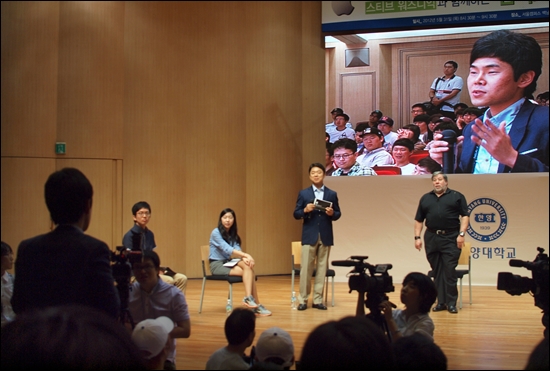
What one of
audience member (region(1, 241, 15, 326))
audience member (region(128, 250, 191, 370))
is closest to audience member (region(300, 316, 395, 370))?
audience member (region(128, 250, 191, 370))

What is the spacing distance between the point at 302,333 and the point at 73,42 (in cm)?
495

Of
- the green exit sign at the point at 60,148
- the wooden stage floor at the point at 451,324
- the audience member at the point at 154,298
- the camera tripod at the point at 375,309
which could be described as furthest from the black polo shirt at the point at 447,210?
the green exit sign at the point at 60,148

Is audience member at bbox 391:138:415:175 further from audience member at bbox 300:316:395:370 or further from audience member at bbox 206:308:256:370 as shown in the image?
audience member at bbox 300:316:395:370

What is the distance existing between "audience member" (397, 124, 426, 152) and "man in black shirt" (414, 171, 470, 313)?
4.63 feet

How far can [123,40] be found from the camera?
7.57 m

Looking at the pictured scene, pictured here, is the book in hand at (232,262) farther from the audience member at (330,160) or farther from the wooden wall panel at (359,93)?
the wooden wall panel at (359,93)

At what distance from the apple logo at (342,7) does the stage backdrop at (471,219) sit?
6.39 feet

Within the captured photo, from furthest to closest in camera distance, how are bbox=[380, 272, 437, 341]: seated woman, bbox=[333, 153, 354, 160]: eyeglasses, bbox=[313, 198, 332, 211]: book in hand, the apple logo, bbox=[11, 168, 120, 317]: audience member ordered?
bbox=[333, 153, 354, 160]: eyeglasses, the apple logo, bbox=[313, 198, 332, 211]: book in hand, bbox=[380, 272, 437, 341]: seated woman, bbox=[11, 168, 120, 317]: audience member

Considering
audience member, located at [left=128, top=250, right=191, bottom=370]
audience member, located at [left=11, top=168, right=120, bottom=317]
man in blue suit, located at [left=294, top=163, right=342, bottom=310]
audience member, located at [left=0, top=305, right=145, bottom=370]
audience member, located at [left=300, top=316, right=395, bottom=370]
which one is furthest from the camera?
A: man in blue suit, located at [left=294, top=163, right=342, bottom=310]

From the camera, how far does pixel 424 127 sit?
23.2 feet

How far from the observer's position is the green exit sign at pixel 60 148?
7.30 meters

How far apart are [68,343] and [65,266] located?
42.4 inches

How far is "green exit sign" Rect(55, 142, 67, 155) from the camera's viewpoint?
287 inches

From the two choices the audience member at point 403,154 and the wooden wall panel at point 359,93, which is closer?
the audience member at point 403,154
